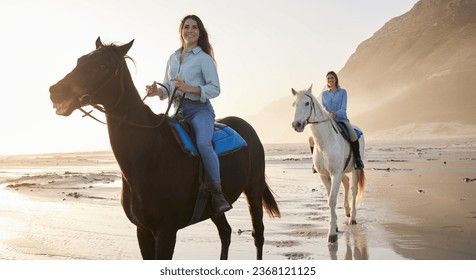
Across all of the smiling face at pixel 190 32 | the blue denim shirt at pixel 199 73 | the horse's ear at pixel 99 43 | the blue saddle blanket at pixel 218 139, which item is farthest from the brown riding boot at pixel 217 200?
the horse's ear at pixel 99 43

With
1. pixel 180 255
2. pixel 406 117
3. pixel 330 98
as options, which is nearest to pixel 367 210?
pixel 330 98

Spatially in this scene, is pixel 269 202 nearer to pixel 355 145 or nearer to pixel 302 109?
pixel 302 109

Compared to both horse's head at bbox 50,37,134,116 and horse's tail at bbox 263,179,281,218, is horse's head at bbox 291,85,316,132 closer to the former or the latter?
horse's tail at bbox 263,179,281,218

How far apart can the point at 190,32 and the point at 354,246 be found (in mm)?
4122

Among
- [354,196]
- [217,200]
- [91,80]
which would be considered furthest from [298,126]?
[91,80]

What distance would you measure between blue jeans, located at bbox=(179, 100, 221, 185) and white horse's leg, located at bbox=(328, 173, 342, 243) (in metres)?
3.46

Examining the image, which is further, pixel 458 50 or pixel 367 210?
pixel 458 50

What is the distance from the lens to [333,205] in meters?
8.75

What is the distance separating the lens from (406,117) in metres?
113

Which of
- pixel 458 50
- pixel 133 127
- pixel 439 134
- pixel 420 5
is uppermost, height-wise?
pixel 420 5

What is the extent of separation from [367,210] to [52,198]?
7.48 metres

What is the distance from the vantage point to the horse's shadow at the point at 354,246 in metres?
6.95
